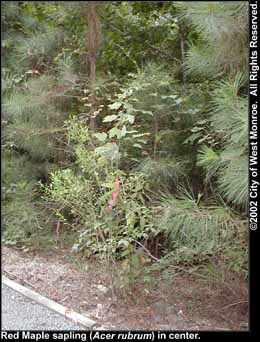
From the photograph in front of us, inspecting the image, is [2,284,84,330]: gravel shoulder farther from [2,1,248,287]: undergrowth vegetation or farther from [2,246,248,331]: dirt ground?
[2,1,248,287]: undergrowth vegetation

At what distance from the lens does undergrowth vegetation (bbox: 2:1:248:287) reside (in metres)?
2.72

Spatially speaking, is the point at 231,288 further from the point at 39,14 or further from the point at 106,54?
the point at 39,14

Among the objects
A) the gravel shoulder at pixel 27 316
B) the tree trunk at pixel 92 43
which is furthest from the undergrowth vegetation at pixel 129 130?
the gravel shoulder at pixel 27 316

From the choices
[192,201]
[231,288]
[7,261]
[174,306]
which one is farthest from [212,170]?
[7,261]

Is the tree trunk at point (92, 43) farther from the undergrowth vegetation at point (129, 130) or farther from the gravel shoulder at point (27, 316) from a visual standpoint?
the gravel shoulder at point (27, 316)

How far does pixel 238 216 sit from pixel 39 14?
2805 millimetres

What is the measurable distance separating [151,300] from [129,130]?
135cm

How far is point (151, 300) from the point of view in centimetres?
309

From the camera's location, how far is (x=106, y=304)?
3076 millimetres

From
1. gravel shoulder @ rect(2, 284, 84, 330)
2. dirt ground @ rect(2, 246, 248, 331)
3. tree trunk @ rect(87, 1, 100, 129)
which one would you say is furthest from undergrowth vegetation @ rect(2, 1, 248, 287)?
gravel shoulder @ rect(2, 284, 84, 330)

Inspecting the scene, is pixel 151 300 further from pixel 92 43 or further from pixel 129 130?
pixel 92 43

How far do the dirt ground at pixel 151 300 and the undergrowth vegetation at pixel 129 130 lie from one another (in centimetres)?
16

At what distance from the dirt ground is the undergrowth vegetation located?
0.54 ft

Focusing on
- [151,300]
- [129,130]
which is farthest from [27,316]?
[129,130]
